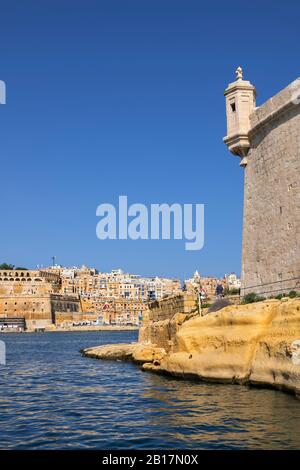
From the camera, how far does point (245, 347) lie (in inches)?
583

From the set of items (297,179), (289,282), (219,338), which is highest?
(297,179)

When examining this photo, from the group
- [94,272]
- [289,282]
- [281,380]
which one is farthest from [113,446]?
[94,272]

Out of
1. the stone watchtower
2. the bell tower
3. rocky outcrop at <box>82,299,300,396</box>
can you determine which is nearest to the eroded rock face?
rocky outcrop at <box>82,299,300,396</box>

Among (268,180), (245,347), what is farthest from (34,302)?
(245,347)

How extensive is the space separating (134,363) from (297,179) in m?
12.9

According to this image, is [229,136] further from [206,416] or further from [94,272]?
[94,272]

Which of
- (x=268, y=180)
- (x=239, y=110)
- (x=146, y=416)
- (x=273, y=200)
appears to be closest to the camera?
(x=146, y=416)

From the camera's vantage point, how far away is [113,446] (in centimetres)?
905

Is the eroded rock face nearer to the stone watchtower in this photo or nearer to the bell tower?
the stone watchtower

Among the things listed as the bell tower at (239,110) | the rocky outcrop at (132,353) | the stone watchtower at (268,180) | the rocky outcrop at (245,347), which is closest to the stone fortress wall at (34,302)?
the rocky outcrop at (132,353)

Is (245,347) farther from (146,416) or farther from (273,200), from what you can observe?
(273,200)

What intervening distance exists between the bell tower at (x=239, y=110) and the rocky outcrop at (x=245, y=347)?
654cm

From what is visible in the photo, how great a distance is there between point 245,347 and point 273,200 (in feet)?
17.7

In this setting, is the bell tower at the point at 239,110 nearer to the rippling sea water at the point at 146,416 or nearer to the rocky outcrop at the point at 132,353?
the rocky outcrop at the point at 132,353
